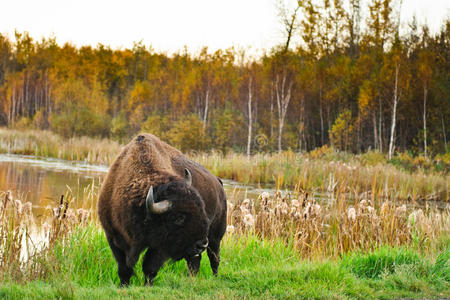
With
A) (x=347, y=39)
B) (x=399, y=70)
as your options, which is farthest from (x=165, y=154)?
(x=347, y=39)

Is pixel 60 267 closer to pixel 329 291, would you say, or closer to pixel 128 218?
pixel 128 218

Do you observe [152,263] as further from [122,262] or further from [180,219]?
[180,219]

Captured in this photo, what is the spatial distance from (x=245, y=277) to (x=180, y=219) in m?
1.45

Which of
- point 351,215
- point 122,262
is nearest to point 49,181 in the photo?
point 351,215

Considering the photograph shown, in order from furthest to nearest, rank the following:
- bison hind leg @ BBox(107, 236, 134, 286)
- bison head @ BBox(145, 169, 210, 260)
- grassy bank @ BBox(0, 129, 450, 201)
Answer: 1. grassy bank @ BBox(0, 129, 450, 201)
2. bison hind leg @ BBox(107, 236, 134, 286)
3. bison head @ BBox(145, 169, 210, 260)

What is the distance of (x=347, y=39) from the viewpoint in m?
46.8

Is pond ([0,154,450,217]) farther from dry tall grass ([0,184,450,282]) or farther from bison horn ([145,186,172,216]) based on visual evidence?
bison horn ([145,186,172,216])

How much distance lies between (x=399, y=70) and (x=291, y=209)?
25.5 metres

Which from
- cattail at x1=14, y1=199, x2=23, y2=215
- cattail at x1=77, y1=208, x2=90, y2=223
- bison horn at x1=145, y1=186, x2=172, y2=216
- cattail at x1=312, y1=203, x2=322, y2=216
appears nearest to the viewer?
bison horn at x1=145, y1=186, x2=172, y2=216

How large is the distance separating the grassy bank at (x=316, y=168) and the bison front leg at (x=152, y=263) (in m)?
9.10

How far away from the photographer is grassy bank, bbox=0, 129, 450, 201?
20062 millimetres

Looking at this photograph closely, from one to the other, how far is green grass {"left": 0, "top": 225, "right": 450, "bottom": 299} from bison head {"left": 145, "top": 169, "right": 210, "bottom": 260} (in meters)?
0.48

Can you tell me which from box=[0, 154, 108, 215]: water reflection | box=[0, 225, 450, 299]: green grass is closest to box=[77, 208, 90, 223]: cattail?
box=[0, 225, 450, 299]: green grass

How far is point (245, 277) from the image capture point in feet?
19.5
